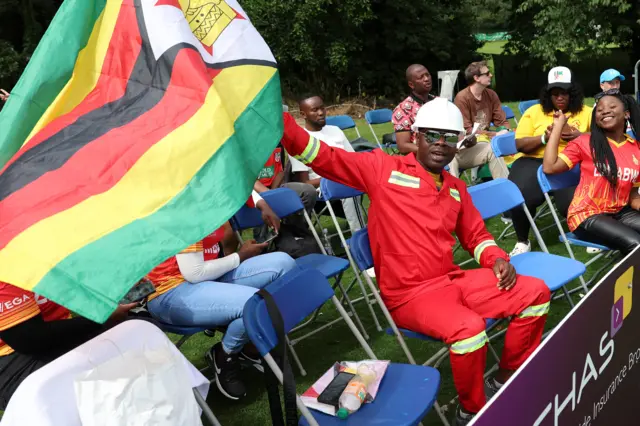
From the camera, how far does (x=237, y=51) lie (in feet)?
8.18

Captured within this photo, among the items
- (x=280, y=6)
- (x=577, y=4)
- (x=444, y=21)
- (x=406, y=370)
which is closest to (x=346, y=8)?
(x=280, y=6)

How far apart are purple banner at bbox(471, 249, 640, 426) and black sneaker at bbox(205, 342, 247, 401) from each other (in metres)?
2.02

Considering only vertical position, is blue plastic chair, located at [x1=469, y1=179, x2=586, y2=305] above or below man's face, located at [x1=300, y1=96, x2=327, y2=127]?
below

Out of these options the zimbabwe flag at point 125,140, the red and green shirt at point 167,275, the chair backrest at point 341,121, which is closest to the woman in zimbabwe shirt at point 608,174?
the red and green shirt at point 167,275

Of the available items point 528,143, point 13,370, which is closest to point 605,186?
point 528,143

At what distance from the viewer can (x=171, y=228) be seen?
1961 millimetres

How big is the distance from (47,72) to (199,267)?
4.43ft

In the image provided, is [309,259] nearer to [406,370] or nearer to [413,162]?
[413,162]

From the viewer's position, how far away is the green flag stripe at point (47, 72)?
215 centimetres

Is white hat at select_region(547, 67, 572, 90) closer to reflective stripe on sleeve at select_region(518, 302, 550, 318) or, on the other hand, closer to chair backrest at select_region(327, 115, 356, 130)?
reflective stripe on sleeve at select_region(518, 302, 550, 318)

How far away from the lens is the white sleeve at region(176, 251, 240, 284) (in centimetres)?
323

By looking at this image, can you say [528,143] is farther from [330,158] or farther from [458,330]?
[458,330]

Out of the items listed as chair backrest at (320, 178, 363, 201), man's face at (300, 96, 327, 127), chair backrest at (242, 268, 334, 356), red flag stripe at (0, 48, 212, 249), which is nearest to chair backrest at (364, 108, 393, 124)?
man's face at (300, 96, 327, 127)

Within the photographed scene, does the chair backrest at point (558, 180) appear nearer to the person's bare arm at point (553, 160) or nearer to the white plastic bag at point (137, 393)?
the person's bare arm at point (553, 160)
